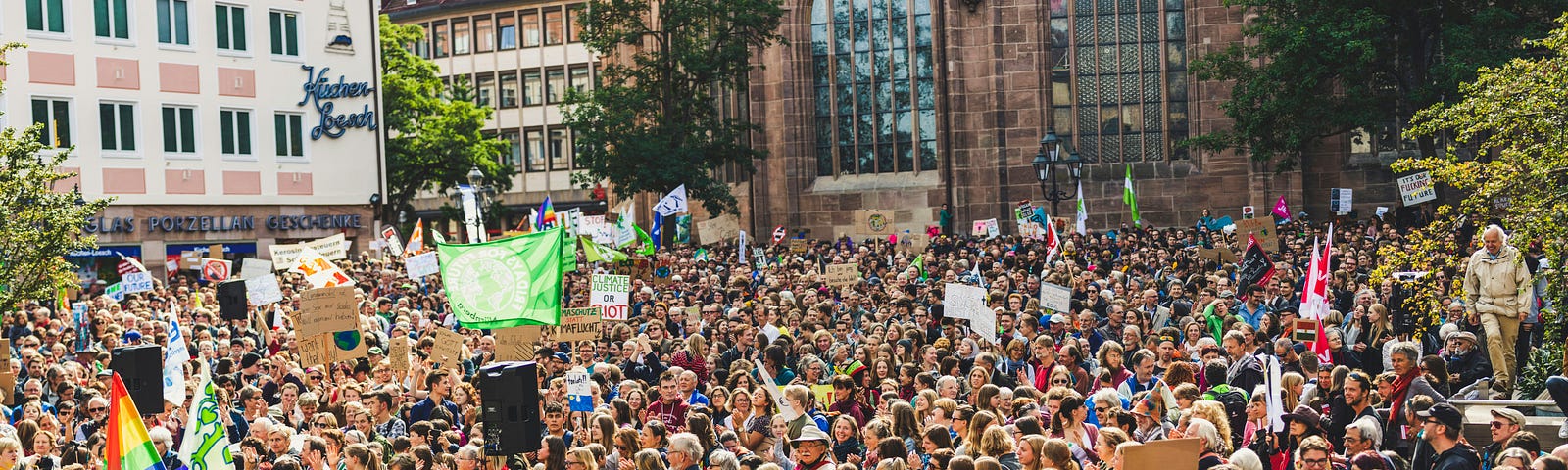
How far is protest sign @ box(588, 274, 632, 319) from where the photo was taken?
2075 cm

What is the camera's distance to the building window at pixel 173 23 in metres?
41.4

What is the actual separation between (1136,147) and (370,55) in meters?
18.5

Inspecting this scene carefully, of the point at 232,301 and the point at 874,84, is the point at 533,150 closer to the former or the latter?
the point at 874,84

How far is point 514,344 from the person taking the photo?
1789 centimetres

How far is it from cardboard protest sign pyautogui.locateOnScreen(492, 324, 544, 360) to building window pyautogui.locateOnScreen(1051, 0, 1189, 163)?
2424cm

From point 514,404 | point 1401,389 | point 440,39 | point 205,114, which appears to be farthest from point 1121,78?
point 440,39

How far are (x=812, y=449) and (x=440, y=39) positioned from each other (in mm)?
64142

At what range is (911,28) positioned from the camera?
41.0 m

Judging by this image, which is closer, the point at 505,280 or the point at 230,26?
the point at 505,280

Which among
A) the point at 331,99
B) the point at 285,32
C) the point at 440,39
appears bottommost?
the point at 331,99

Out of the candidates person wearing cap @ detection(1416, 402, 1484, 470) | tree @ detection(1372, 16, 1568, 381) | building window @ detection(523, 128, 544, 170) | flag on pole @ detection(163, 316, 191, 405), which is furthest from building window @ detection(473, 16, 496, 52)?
person wearing cap @ detection(1416, 402, 1484, 470)

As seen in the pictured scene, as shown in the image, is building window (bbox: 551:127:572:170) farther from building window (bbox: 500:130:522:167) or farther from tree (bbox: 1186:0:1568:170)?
tree (bbox: 1186:0:1568:170)

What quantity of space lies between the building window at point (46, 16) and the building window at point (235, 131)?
416 cm

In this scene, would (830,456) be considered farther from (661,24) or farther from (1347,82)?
(661,24)
